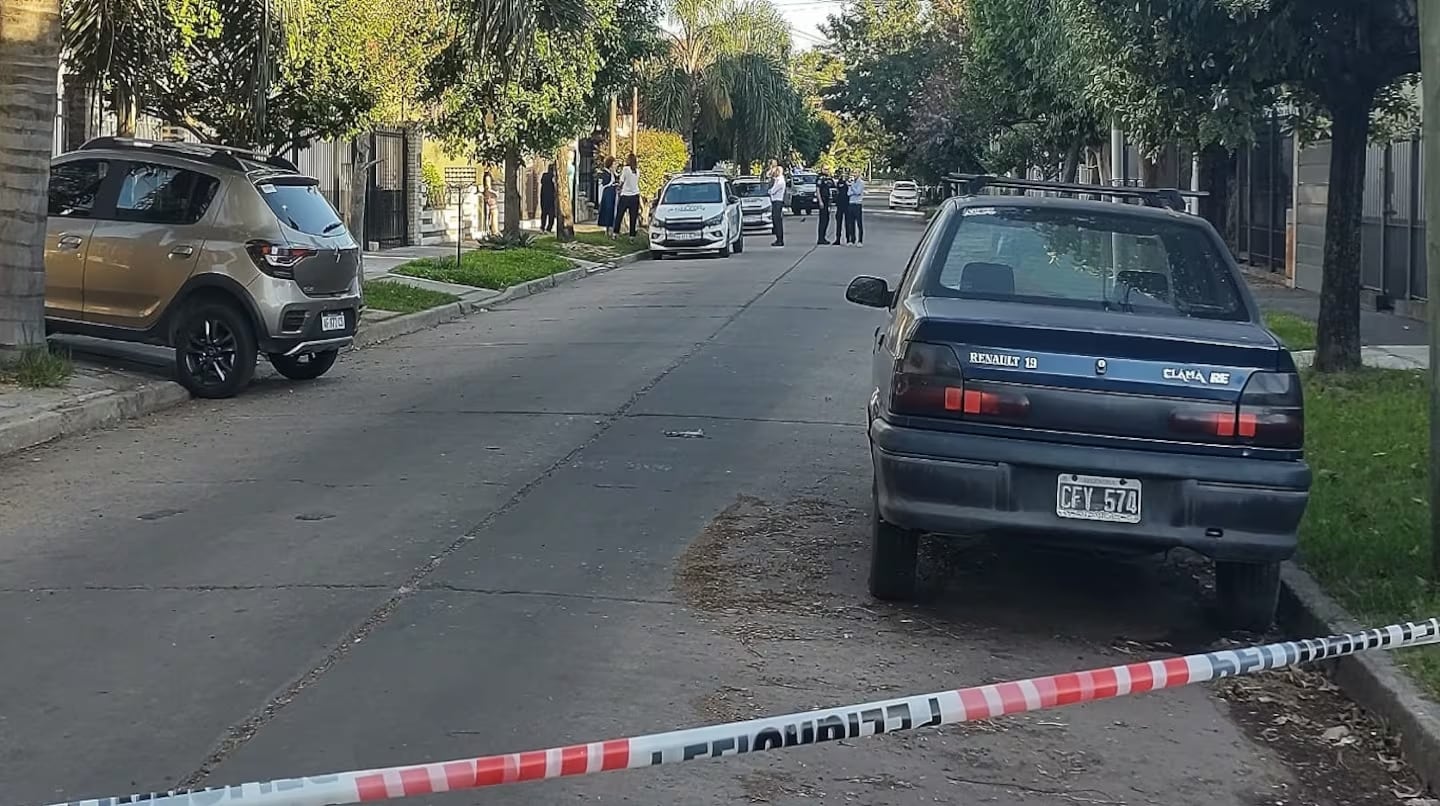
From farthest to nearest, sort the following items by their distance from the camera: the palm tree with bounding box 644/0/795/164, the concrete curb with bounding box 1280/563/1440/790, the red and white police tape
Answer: the palm tree with bounding box 644/0/795/164 < the concrete curb with bounding box 1280/563/1440/790 < the red and white police tape

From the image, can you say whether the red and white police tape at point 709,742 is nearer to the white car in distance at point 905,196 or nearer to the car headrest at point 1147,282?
the car headrest at point 1147,282

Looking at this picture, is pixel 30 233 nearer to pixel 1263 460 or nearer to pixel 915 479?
pixel 915 479

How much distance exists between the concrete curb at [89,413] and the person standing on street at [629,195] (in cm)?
2753

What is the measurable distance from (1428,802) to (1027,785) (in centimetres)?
127

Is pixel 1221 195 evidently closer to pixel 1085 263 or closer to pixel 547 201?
pixel 547 201

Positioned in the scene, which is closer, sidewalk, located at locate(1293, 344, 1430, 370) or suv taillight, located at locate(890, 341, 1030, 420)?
suv taillight, located at locate(890, 341, 1030, 420)

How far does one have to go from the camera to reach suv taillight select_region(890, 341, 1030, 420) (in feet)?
22.2

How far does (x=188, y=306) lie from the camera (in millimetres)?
13445

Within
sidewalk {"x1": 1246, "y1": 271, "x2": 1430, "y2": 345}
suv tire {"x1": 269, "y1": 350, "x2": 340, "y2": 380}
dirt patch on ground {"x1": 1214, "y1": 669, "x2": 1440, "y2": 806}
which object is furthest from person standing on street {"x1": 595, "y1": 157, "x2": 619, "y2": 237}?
dirt patch on ground {"x1": 1214, "y1": 669, "x2": 1440, "y2": 806}

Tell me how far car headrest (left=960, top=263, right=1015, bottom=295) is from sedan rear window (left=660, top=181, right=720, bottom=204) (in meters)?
27.6

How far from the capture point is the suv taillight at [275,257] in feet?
43.6

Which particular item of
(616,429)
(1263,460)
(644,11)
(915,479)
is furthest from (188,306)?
(644,11)

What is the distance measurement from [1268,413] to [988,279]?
1500mm

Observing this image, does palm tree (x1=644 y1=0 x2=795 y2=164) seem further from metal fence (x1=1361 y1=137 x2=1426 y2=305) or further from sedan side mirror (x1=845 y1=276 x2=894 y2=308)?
sedan side mirror (x1=845 y1=276 x2=894 y2=308)
